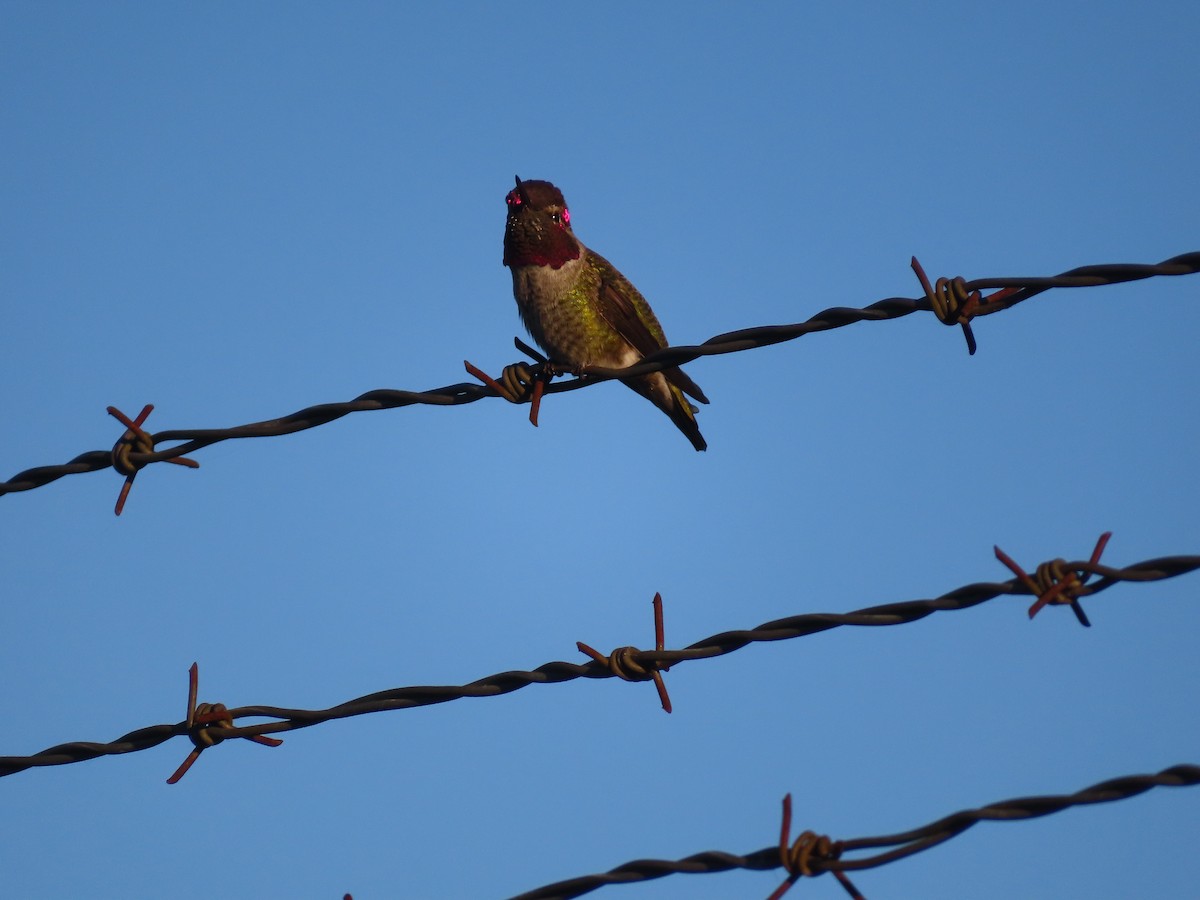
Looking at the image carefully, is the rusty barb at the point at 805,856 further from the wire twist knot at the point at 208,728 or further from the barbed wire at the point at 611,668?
the wire twist knot at the point at 208,728

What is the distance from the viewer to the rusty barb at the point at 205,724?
13.6 ft

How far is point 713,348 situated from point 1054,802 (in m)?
1.86

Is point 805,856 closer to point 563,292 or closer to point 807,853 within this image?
point 807,853

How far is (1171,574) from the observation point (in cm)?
330

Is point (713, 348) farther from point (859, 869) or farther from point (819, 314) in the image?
point (859, 869)

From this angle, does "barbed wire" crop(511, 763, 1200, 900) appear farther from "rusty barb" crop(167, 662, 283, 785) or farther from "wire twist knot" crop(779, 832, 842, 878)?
"rusty barb" crop(167, 662, 283, 785)

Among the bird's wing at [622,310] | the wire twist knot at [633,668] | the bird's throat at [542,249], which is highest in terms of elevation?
the bird's throat at [542,249]

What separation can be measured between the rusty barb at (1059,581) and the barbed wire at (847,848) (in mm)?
450

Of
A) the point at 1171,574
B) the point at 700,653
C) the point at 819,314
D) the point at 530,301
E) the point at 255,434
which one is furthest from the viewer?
the point at 530,301

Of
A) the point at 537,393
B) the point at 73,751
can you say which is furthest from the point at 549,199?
the point at 73,751

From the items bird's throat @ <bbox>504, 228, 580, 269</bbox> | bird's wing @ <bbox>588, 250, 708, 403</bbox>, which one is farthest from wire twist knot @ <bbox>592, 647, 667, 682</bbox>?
bird's throat @ <bbox>504, 228, 580, 269</bbox>

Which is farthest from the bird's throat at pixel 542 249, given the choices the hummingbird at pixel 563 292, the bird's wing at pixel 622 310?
the bird's wing at pixel 622 310

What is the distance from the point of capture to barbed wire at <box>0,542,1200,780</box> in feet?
10.9

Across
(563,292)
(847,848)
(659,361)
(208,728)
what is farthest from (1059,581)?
(563,292)
